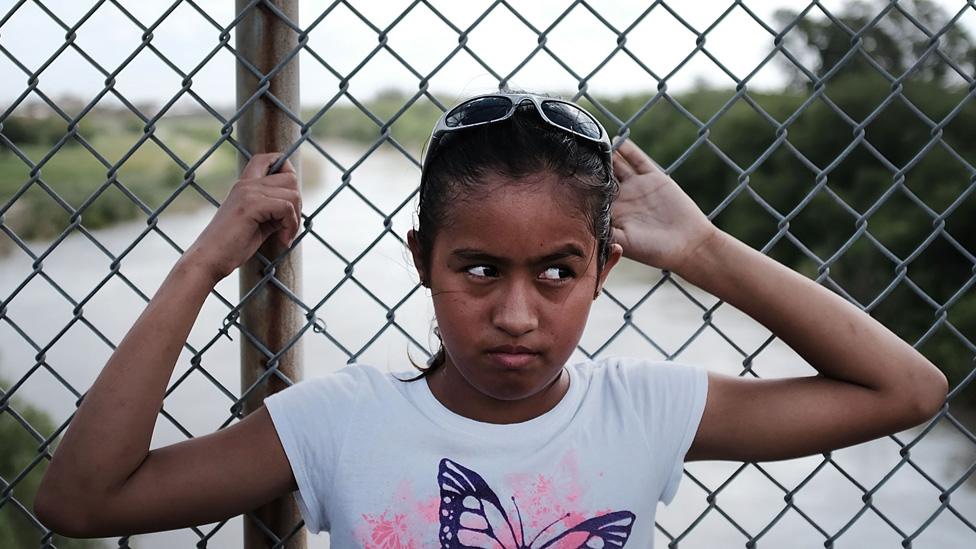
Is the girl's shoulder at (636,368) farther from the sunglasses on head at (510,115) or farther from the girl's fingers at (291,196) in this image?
the girl's fingers at (291,196)

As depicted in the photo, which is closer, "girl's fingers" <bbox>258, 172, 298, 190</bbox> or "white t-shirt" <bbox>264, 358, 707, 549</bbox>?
"white t-shirt" <bbox>264, 358, 707, 549</bbox>

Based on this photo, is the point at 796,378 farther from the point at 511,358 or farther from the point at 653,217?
the point at 511,358

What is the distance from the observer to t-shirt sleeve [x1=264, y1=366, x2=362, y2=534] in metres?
1.64

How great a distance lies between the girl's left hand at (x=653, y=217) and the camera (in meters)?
1.83

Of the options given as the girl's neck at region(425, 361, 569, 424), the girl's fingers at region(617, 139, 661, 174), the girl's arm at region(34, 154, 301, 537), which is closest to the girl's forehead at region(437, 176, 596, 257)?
the girl's neck at region(425, 361, 569, 424)

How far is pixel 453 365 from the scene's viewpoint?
1733 mm

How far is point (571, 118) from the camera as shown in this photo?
1628 mm

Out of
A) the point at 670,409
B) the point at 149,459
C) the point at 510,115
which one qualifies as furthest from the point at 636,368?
the point at 149,459

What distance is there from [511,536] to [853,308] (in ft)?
2.65

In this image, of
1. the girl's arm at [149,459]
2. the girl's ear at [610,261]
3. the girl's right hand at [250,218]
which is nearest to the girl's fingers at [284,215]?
the girl's right hand at [250,218]

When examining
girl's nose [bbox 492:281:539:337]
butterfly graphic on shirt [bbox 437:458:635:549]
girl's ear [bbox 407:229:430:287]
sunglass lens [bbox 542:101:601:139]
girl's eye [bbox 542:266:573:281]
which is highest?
sunglass lens [bbox 542:101:601:139]

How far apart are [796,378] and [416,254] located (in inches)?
30.8

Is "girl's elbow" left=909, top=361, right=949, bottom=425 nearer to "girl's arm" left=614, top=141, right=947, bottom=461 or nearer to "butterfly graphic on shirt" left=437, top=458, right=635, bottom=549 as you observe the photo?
"girl's arm" left=614, top=141, right=947, bottom=461

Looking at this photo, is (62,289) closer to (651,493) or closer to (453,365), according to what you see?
(453,365)
